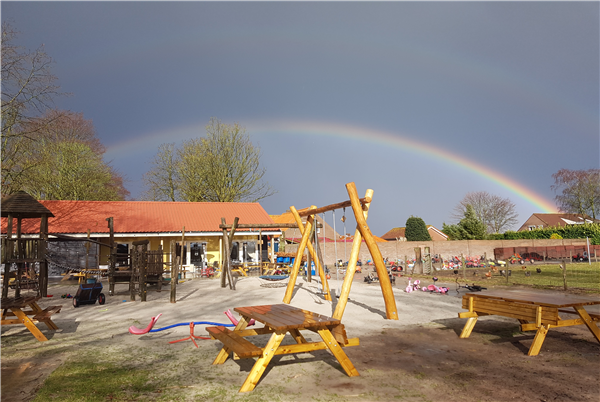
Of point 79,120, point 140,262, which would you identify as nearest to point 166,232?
point 140,262

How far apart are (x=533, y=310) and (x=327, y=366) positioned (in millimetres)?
3195

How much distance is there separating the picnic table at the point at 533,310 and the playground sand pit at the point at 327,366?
0.95ft

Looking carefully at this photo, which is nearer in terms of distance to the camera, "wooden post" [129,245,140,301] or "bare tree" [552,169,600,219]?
"wooden post" [129,245,140,301]

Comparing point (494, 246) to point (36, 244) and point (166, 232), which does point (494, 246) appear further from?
point (36, 244)

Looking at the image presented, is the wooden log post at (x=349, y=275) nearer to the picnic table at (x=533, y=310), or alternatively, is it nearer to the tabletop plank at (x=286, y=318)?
the picnic table at (x=533, y=310)

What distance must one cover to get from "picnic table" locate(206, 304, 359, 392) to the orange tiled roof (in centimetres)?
1957

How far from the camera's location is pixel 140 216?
2662 cm

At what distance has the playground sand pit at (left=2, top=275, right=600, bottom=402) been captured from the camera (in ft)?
14.0

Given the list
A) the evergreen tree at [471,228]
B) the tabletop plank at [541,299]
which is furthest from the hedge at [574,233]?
the tabletop plank at [541,299]

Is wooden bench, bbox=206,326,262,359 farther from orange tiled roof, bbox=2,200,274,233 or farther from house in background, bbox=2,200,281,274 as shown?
orange tiled roof, bbox=2,200,274,233

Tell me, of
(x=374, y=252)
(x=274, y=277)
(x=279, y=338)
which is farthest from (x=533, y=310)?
(x=274, y=277)

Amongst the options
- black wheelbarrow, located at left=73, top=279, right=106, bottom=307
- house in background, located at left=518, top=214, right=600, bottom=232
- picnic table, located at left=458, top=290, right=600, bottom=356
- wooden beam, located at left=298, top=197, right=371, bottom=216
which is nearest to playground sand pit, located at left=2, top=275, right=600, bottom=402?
picnic table, located at left=458, top=290, right=600, bottom=356

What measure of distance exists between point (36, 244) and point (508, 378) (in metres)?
13.7

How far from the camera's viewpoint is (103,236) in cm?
2297
